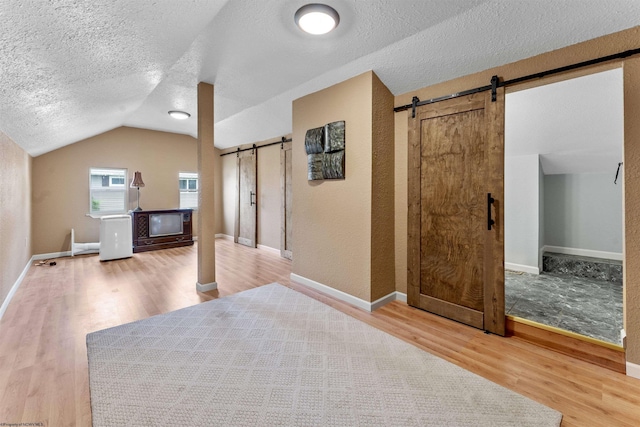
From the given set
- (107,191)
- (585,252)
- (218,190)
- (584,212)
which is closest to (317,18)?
(584,212)

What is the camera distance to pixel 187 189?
6.96m

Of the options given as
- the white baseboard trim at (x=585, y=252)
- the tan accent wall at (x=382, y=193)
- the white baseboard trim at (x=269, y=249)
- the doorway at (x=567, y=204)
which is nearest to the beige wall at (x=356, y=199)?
the tan accent wall at (x=382, y=193)

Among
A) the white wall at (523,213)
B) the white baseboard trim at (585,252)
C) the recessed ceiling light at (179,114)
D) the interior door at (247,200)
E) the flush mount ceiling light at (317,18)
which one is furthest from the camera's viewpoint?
the interior door at (247,200)

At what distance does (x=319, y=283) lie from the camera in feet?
11.3

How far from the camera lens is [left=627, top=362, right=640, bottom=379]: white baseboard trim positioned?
5.96 feet

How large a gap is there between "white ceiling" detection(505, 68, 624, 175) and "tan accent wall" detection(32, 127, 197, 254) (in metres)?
6.60

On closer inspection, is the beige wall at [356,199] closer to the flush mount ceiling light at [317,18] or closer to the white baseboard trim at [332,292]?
the white baseboard trim at [332,292]

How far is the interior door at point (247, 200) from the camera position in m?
6.17

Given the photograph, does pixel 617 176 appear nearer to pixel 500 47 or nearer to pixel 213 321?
pixel 500 47

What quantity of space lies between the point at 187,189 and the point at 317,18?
5.92 m

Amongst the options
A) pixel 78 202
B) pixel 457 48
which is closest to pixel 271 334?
pixel 457 48

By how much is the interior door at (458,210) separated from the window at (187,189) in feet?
19.0

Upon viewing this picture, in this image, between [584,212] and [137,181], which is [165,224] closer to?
[137,181]

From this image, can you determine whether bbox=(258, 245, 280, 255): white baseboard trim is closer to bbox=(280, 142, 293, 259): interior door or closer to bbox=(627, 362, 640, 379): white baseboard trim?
bbox=(280, 142, 293, 259): interior door
